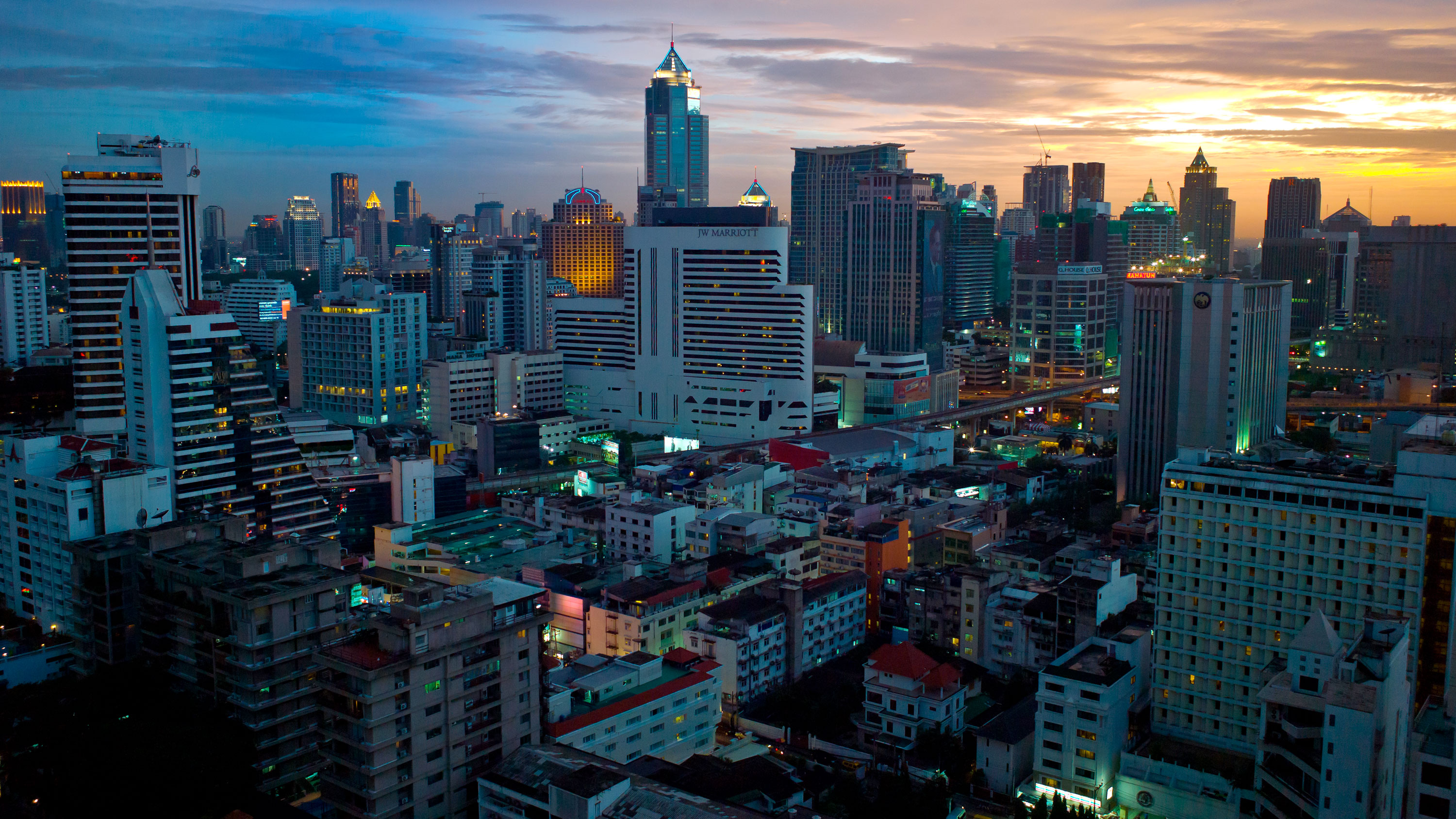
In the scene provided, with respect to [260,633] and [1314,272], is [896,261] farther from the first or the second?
[260,633]

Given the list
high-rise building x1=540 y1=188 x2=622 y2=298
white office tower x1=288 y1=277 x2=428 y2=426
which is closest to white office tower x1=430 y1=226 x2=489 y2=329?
high-rise building x1=540 y1=188 x2=622 y2=298

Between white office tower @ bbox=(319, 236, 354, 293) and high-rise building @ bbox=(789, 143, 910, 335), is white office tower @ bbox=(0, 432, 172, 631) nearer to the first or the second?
high-rise building @ bbox=(789, 143, 910, 335)

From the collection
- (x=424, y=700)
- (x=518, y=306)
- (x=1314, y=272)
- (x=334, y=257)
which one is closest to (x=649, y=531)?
(x=424, y=700)

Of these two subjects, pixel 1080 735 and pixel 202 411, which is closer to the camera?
pixel 1080 735

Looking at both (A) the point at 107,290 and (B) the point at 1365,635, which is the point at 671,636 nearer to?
(B) the point at 1365,635

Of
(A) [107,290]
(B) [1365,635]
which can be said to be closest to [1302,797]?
(B) [1365,635]
